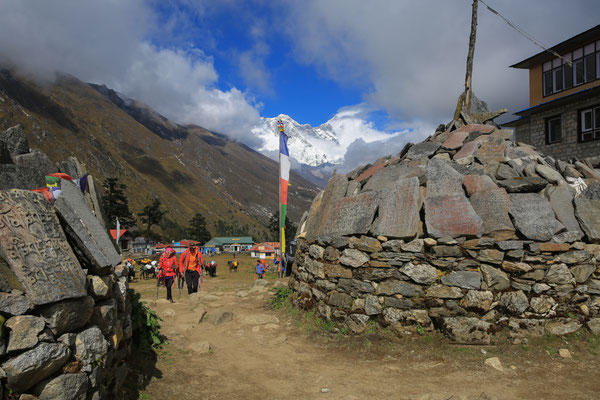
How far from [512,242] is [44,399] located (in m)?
6.96

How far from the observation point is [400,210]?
310 inches

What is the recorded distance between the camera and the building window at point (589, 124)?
24.8m

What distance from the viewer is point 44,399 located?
10.4ft

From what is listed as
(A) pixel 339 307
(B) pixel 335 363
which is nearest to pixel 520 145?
(A) pixel 339 307

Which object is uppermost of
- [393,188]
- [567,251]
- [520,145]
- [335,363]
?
[520,145]

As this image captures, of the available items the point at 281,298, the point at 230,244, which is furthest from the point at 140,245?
the point at 281,298

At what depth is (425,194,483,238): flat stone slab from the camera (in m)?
7.13

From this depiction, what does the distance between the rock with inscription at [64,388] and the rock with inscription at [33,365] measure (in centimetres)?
8

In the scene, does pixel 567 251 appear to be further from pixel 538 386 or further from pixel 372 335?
pixel 372 335

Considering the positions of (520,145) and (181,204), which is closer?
(520,145)

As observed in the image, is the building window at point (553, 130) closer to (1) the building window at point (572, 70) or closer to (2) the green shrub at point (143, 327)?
(1) the building window at point (572, 70)

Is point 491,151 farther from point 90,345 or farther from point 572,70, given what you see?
point 572,70

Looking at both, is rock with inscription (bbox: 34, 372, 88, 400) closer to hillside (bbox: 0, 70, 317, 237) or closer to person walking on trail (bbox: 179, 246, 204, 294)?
person walking on trail (bbox: 179, 246, 204, 294)

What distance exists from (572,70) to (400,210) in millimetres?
26285
